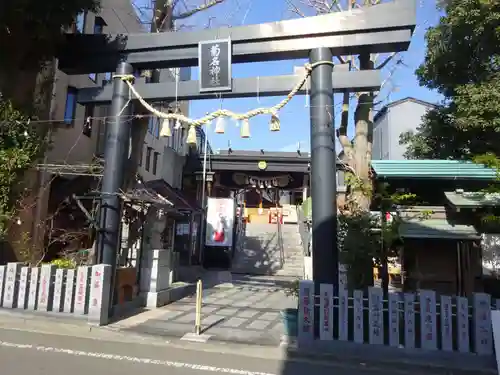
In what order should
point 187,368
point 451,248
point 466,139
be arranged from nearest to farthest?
point 187,368
point 451,248
point 466,139

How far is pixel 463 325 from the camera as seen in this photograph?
7.29 metres

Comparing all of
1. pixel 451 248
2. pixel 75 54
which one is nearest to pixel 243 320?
pixel 451 248

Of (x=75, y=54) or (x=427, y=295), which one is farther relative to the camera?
(x=75, y=54)

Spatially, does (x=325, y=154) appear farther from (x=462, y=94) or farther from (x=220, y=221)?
(x=220, y=221)

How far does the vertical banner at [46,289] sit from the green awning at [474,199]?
10.5 metres

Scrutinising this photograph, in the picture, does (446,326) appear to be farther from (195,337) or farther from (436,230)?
(195,337)

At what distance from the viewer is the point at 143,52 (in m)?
11.0

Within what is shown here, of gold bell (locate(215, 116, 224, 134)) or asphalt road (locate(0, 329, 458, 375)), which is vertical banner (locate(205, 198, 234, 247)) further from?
asphalt road (locate(0, 329, 458, 375))

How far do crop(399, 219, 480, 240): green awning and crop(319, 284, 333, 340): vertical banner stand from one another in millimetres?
3997

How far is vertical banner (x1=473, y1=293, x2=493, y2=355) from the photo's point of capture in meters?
7.15

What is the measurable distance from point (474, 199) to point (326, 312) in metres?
6.15

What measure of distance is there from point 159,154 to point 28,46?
15.7 meters

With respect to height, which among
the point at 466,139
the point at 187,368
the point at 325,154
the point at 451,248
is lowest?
the point at 187,368

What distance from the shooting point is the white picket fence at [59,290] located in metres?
8.99
